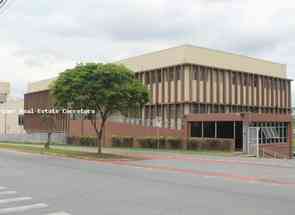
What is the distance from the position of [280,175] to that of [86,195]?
9.52 meters

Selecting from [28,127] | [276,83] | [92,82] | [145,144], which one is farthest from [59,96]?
[28,127]

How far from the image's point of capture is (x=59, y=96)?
31.2m

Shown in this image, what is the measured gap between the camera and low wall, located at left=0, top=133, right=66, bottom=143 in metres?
59.2

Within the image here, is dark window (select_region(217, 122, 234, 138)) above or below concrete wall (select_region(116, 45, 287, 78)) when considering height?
below

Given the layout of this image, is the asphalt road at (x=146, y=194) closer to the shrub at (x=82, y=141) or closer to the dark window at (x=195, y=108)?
the dark window at (x=195, y=108)

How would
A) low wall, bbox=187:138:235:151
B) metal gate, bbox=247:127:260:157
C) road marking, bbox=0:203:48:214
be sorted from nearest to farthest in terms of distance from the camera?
road marking, bbox=0:203:48:214
low wall, bbox=187:138:235:151
metal gate, bbox=247:127:260:157

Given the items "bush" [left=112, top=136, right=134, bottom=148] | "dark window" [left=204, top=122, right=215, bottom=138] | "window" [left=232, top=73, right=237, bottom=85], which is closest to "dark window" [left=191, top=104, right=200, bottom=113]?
"dark window" [left=204, top=122, right=215, bottom=138]

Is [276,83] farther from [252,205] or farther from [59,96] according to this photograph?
[252,205]

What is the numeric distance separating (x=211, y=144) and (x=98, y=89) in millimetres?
13960

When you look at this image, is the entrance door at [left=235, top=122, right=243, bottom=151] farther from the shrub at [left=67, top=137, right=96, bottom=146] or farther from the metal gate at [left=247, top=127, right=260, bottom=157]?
the shrub at [left=67, top=137, right=96, bottom=146]

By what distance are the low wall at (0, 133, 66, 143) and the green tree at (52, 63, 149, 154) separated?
27.6 m

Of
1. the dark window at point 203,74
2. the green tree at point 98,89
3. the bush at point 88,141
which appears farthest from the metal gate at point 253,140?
the bush at point 88,141

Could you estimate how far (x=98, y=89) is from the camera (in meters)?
29.8

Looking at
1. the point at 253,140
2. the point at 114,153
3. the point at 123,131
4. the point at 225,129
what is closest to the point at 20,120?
the point at 123,131
